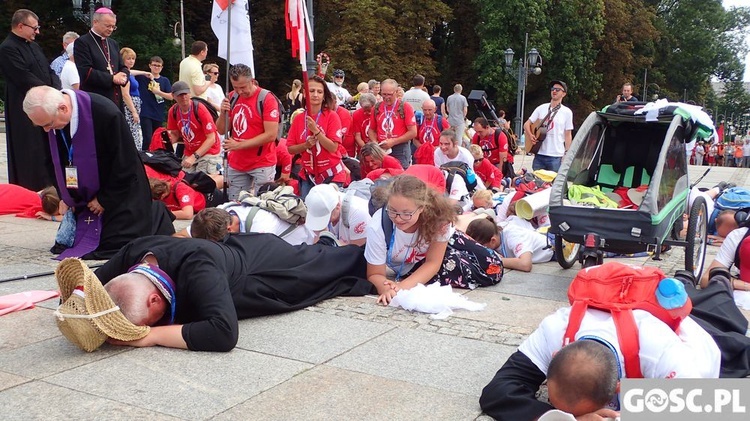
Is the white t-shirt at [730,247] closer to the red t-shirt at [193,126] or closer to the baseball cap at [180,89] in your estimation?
the red t-shirt at [193,126]

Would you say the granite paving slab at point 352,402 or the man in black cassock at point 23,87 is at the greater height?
the man in black cassock at point 23,87

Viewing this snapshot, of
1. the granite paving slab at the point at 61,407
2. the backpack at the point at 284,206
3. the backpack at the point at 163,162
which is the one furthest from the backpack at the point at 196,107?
the granite paving slab at the point at 61,407

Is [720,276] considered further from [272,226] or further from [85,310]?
[85,310]

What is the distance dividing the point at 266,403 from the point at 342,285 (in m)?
1.95

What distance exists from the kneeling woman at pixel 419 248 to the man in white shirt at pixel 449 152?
3.93 meters

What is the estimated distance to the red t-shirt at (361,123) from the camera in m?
10.3

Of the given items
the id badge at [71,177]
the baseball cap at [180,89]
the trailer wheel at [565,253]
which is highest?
the baseball cap at [180,89]

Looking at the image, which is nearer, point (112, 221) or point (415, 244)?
point (415, 244)

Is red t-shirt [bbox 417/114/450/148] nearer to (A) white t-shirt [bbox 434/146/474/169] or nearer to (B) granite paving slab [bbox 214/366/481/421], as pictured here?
(A) white t-shirt [bbox 434/146/474/169]

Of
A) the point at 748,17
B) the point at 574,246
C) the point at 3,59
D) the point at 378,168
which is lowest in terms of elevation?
the point at 574,246

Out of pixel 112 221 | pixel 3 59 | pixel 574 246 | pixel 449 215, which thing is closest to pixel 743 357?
pixel 449 215

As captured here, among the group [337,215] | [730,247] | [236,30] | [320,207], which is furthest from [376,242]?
[236,30]

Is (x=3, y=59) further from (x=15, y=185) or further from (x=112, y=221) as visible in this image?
(x=112, y=221)

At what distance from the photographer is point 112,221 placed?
19.6 ft
